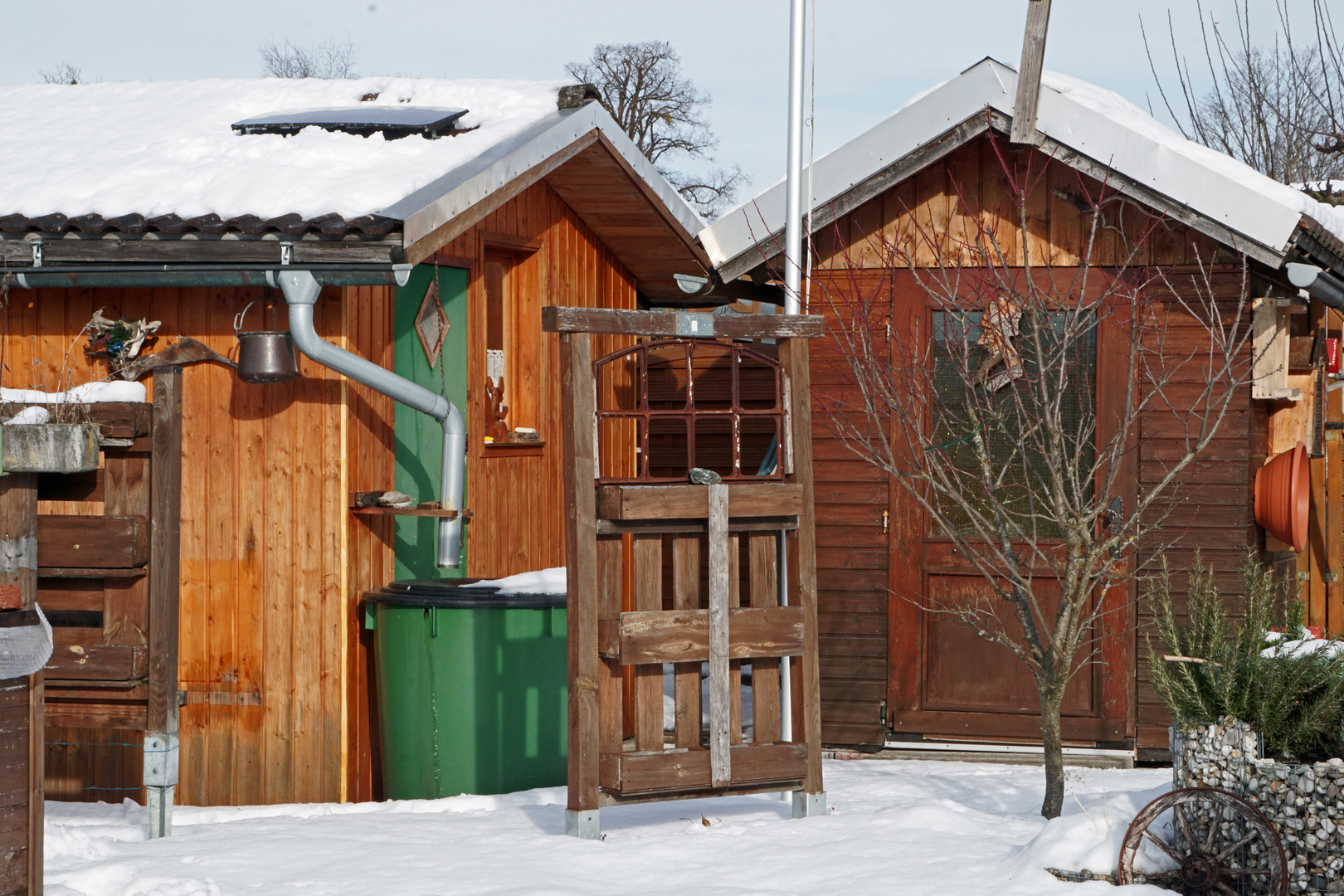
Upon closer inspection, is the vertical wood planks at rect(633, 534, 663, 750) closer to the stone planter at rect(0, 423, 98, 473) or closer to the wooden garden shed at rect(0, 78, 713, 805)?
the wooden garden shed at rect(0, 78, 713, 805)

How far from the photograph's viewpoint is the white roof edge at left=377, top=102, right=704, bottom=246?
19.3 ft

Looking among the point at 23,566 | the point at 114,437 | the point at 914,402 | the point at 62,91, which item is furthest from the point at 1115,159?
the point at 62,91

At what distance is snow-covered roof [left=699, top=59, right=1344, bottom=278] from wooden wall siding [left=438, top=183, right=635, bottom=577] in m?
1.11

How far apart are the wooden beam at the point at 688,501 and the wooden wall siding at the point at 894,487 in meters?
1.93

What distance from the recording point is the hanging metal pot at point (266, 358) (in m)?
5.93

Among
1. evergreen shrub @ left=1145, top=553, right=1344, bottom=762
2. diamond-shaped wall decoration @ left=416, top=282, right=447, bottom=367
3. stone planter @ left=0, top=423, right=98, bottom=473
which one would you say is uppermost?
diamond-shaped wall decoration @ left=416, top=282, right=447, bottom=367

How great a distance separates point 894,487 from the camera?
24.4 feet

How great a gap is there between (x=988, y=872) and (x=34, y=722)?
318 cm

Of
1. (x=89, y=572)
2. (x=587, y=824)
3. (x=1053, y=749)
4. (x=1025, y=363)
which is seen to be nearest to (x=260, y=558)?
(x=89, y=572)

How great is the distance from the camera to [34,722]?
4.27 m

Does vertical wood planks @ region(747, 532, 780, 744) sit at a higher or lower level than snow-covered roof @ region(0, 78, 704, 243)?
lower

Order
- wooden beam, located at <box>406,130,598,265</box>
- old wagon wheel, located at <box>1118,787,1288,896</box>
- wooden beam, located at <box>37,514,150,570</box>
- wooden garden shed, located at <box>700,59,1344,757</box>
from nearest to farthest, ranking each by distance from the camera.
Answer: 1. old wagon wheel, located at <box>1118,787,1288,896</box>
2. wooden beam, located at <box>37,514,150,570</box>
3. wooden beam, located at <box>406,130,598,265</box>
4. wooden garden shed, located at <box>700,59,1344,757</box>

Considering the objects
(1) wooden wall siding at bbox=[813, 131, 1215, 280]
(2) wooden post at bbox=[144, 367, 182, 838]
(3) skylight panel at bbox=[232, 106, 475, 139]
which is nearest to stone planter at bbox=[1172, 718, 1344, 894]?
(1) wooden wall siding at bbox=[813, 131, 1215, 280]

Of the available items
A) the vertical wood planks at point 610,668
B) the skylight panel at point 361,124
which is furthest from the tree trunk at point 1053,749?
the skylight panel at point 361,124
